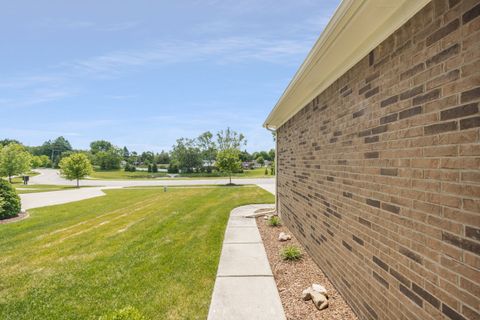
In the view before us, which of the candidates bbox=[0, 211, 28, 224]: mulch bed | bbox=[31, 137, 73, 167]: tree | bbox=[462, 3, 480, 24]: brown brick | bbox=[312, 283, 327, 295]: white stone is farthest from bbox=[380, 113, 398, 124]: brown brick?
bbox=[31, 137, 73, 167]: tree

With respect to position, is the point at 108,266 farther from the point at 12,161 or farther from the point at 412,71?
the point at 12,161

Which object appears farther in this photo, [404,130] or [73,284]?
[73,284]

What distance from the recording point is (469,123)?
1.56 metres

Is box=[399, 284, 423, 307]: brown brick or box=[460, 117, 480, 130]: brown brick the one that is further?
box=[399, 284, 423, 307]: brown brick

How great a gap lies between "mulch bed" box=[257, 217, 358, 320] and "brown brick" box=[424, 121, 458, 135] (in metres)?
2.28

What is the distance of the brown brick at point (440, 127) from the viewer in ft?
5.48

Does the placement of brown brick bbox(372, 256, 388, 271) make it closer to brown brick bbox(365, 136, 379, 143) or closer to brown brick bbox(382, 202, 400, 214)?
brown brick bbox(382, 202, 400, 214)

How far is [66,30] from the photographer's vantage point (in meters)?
8.54

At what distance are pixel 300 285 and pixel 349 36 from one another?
3.31 metres

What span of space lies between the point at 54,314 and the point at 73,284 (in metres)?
0.91

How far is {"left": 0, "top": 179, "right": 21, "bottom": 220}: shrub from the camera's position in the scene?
30.5 ft

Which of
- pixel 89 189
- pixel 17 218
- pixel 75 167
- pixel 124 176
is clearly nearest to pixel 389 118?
pixel 17 218

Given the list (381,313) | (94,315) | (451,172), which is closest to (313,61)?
(451,172)

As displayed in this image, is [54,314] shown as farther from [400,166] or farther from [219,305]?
[400,166]
